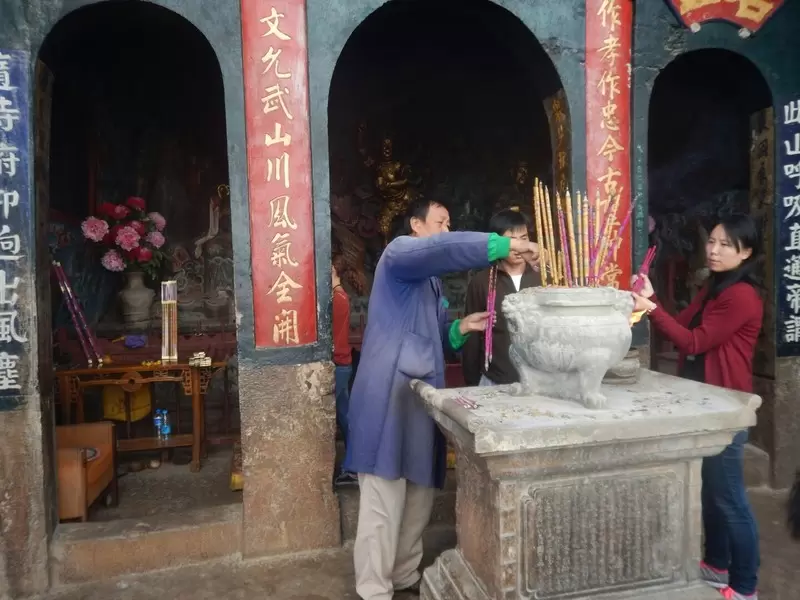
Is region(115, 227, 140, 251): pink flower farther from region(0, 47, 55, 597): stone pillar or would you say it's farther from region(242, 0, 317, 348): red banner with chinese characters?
region(242, 0, 317, 348): red banner with chinese characters

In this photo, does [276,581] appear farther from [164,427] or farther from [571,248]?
[571,248]

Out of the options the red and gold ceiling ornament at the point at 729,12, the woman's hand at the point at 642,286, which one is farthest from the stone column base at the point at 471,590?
the red and gold ceiling ornament at the point at 729,12

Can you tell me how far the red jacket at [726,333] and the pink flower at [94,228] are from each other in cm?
416

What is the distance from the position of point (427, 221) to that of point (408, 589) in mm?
1787

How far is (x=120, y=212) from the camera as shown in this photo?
4875mm

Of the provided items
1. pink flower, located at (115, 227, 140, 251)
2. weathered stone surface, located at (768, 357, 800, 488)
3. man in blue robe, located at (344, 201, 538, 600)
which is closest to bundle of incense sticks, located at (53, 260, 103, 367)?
pink flower, located at (115, 227, 140, 251)

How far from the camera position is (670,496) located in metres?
2.10

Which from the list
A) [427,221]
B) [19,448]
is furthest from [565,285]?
[19,448]

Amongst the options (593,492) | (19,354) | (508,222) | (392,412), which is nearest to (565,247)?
(508,222)

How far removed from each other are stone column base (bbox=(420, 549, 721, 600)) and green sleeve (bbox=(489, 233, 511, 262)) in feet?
3.84

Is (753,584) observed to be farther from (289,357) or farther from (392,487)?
(289,357)

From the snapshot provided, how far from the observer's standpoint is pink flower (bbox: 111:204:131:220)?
192 inches

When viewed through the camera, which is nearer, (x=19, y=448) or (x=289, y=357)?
(x=19, y=448)

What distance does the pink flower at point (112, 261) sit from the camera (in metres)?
4.82
